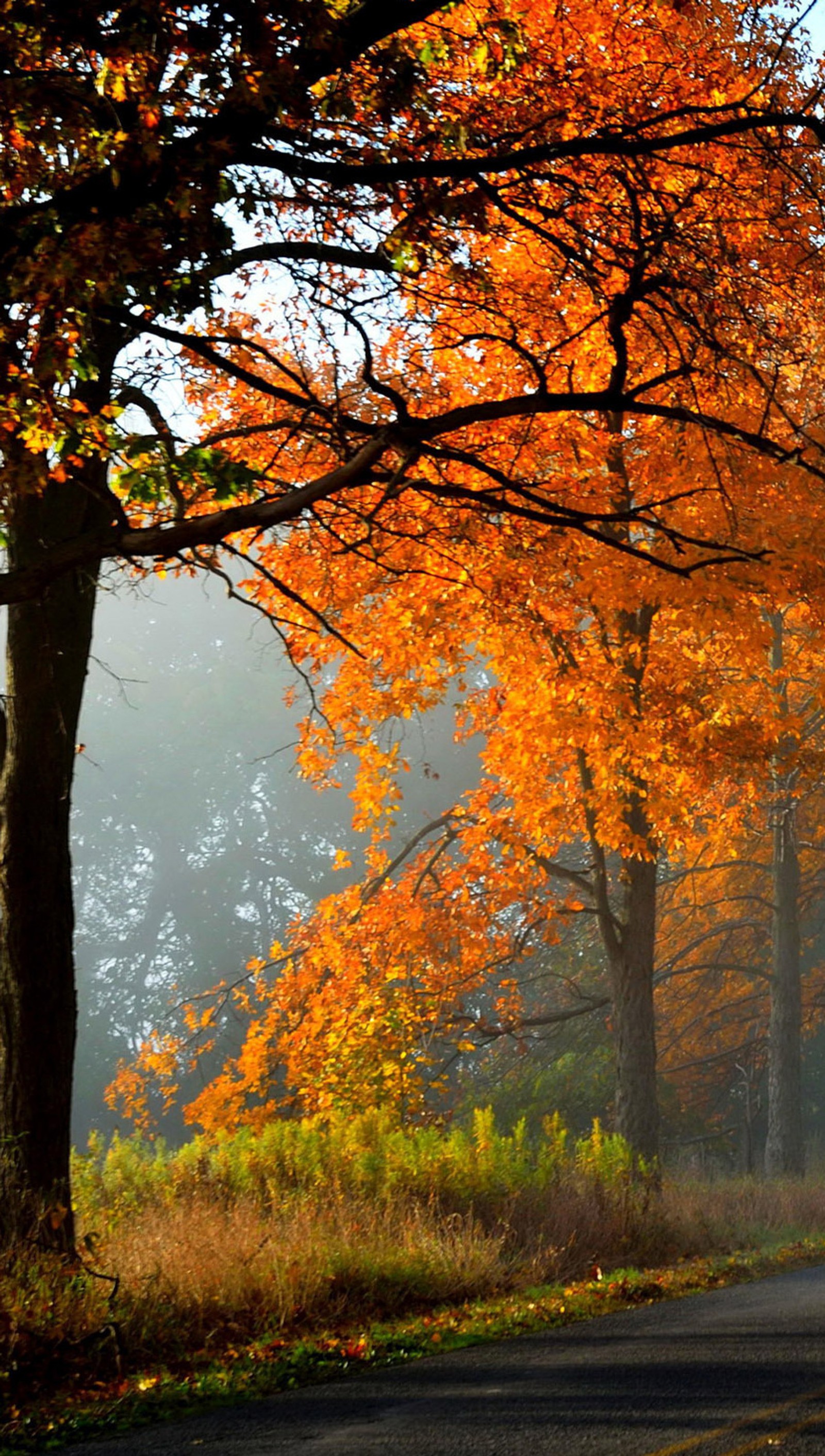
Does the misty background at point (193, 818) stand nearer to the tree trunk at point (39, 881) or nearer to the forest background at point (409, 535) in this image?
the forest background at point (409, 535)

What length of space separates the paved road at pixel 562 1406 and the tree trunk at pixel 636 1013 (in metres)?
9.00

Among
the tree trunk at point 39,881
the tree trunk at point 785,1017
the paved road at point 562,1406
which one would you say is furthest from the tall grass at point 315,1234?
the tree trunk at point 785,1017

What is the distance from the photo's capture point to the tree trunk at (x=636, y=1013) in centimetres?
1692

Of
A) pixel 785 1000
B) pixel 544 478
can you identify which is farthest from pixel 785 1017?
pixel 544 478

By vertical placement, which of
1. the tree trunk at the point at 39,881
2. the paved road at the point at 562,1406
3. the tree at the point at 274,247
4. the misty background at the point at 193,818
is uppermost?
the misty background at the point at 193,818

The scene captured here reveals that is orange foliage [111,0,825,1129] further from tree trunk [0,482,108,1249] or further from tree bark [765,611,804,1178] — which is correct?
tree bark [765,611,804,1178]

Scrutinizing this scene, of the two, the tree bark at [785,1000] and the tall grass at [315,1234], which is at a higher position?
the tree bark at [785,1000]

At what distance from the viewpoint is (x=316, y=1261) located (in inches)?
340

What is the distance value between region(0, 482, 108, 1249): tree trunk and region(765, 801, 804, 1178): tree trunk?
1780 centimetres

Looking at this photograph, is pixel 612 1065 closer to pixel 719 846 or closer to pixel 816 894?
pixel 816 894

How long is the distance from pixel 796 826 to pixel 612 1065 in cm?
703

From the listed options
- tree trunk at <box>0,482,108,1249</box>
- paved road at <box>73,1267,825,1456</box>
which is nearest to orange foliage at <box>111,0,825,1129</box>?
tree trunk at <box>0,482,108,1249</box>

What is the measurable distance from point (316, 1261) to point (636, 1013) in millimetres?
9110

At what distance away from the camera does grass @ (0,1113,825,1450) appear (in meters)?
6.70
